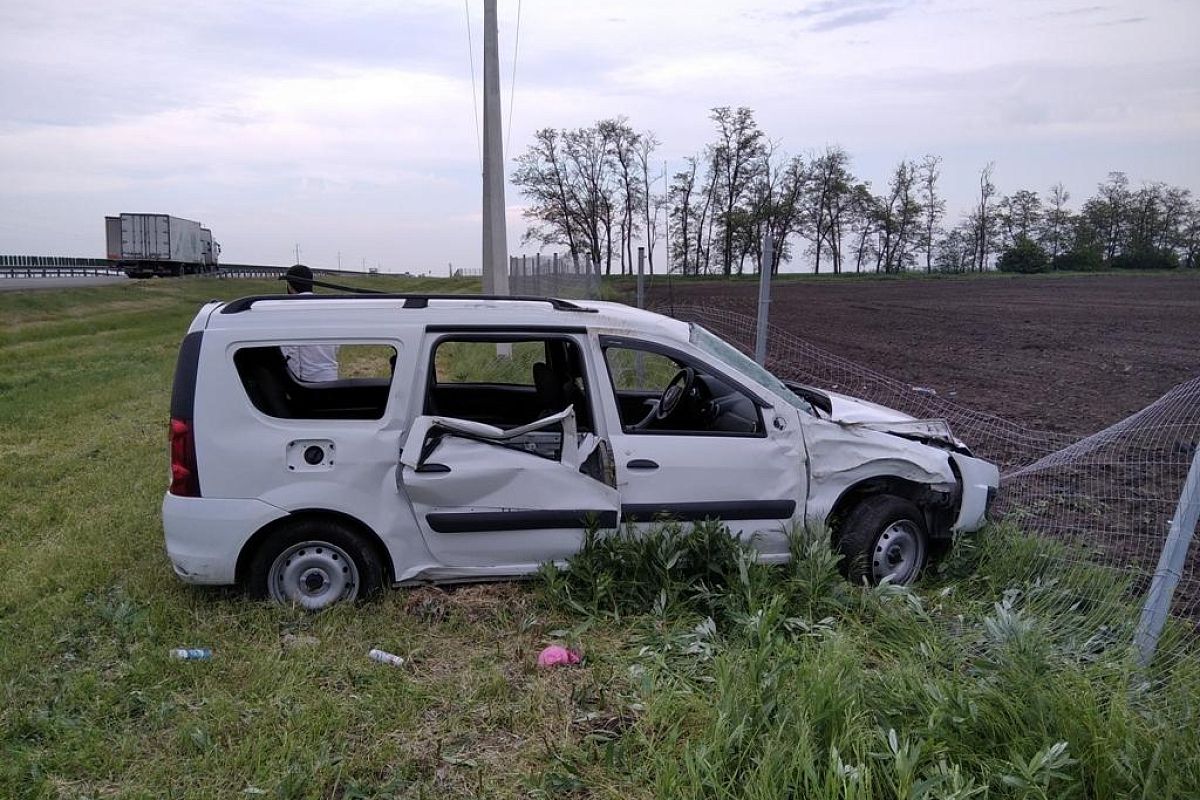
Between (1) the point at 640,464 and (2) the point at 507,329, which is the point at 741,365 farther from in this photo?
(2) the point at 507,329

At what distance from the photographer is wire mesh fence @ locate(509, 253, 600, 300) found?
16.2 m

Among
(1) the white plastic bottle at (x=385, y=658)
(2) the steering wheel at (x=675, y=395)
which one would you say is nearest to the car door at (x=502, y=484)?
(1) the white plastic bottle at (x=385, y=658)

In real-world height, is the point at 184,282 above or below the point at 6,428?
above

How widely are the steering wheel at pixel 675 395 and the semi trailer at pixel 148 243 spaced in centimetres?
5019

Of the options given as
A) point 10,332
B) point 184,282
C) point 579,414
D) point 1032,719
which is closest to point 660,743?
point 1032,719

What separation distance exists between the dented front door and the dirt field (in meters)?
6.56

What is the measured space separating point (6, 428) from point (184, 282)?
37530mm

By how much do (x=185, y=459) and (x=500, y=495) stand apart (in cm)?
155

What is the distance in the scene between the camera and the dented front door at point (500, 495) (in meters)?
4.47

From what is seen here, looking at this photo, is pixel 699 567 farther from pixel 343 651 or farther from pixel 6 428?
pixel 6 428

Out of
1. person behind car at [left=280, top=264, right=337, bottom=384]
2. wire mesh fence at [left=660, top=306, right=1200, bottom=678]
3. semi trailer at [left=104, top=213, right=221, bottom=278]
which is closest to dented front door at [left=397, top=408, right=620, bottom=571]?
wire mesh fence at [left=660, top=306, right=1200, bottom=678]

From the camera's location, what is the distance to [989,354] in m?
16.7

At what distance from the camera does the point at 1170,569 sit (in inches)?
139

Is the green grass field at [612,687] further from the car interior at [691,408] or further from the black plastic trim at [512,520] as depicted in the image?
the car interior at [691,408]
